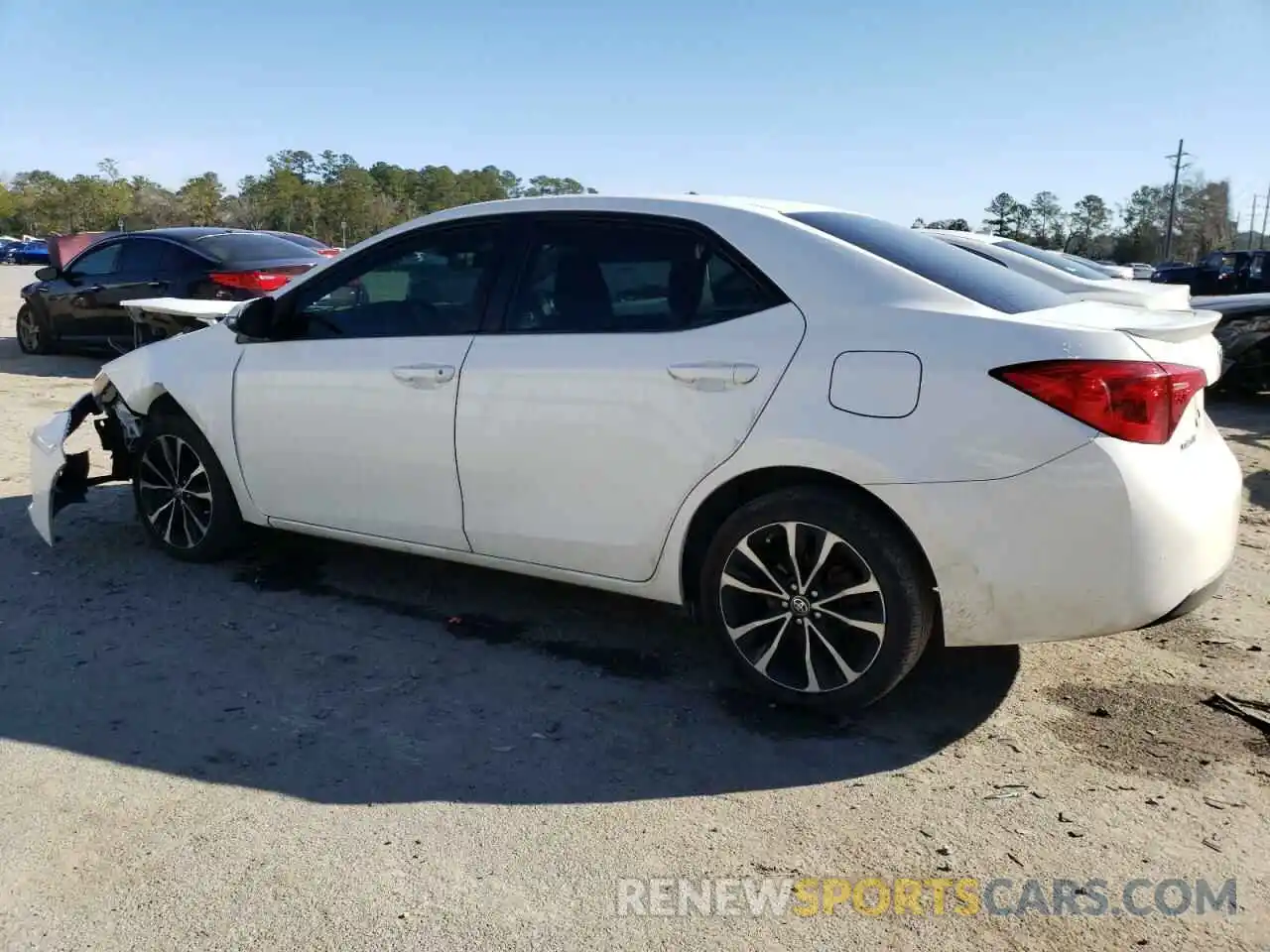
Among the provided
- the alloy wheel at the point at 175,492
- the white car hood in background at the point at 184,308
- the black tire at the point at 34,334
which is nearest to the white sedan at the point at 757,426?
the alloy wheel at the point at 175,492

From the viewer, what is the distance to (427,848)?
9.16 feet

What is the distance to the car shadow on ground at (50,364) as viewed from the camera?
38.1 ft

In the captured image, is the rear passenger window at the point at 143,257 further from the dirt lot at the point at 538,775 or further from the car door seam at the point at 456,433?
the car door seam at the point at 456,433

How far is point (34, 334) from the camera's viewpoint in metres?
13.1

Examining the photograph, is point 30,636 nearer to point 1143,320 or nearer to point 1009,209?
point 1143,320

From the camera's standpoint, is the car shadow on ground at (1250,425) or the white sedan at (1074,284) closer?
the car shadow on ground at (1250,425)

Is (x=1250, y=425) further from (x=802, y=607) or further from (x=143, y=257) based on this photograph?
(x=143, y=257)

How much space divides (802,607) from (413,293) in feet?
6.70

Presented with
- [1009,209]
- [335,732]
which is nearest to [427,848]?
[335,732]

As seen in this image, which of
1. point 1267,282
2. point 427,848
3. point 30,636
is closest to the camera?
point 427,848

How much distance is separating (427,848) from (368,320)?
7.72ft

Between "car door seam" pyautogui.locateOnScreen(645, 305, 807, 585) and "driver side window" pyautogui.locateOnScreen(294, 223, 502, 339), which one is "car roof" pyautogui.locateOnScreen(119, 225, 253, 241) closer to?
"driver side window" pyautogui.locateOnScreen(294, 223, 502, 339)

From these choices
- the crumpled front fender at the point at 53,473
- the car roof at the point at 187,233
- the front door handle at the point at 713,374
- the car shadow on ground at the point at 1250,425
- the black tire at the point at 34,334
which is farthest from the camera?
the black tire at the point at 34,334

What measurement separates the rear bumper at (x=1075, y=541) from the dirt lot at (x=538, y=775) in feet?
0.37
